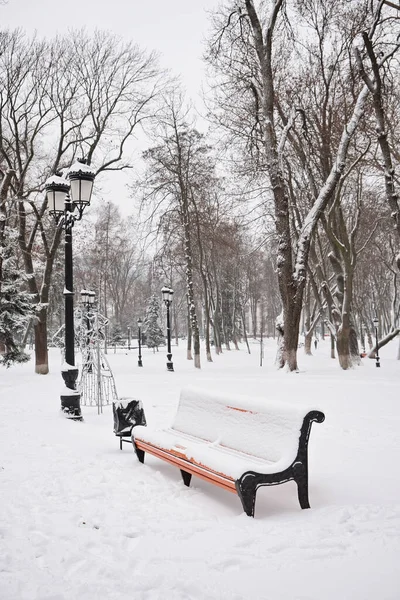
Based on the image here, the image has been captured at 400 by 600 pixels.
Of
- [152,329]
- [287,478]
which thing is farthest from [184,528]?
[152,329]

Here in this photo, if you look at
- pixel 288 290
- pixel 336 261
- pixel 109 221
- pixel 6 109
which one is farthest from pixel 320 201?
pixel 109 221

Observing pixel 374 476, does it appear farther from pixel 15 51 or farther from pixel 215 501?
pixel 15 51

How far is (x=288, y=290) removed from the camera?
46.7ft

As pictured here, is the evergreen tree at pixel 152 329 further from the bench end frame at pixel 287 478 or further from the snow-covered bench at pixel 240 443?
the bench end frame at pixel 287 478

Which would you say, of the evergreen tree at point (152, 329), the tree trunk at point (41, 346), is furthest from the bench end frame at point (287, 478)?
the evergreen tree at point (152, 329)

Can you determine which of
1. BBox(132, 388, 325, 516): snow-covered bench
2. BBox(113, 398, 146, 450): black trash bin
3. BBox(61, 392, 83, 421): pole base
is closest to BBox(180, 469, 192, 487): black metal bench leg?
BBox(132, 388, 325, 516): snow-covered bench

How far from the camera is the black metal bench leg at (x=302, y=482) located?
419 cm

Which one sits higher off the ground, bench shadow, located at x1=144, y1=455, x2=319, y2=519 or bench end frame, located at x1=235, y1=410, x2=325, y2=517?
bench end frame, located at x1=235, y1=410, x2=325, y2=517

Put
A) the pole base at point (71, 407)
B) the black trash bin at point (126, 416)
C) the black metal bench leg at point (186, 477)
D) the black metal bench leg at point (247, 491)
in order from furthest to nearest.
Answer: the pole base at point (71, 407)
the black trash bin at point (126, 416)
the black metal bench leg at point (186, 477)
the black metal bench leg at point (247, 491)

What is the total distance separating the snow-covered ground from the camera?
2855mm

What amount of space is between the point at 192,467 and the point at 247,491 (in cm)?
78

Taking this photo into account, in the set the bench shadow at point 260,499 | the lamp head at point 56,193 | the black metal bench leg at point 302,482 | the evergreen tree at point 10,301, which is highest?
the lamp head at point 56,193

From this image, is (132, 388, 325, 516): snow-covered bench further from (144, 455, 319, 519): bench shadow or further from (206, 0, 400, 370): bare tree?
(206, 0, 400, 370): bare tree

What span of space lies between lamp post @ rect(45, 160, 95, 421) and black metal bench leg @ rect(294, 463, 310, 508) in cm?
548
